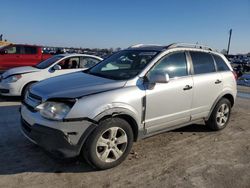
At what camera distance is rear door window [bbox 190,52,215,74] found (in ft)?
16.6

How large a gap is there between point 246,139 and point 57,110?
384 centimetres

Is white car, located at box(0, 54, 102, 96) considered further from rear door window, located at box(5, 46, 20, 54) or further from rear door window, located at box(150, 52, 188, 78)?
rear door window, located at box(5, 46, 20, 54)

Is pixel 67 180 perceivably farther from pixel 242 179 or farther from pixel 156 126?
pixel 242 179

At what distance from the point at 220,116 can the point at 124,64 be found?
2.38 metres

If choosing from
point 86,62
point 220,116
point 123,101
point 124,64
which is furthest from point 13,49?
point 123,101

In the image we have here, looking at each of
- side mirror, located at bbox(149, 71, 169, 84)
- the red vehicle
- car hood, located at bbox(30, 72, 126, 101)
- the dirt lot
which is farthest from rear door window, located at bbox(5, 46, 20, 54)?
side mirror, located at bbox(149, 71, 169, 84)

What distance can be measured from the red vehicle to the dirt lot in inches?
321

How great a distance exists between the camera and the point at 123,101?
149 inches

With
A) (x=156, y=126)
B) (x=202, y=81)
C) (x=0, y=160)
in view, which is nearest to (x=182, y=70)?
(x=202, y=81)

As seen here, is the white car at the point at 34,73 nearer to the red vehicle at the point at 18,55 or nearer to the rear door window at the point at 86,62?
the rear door window at the point at 86,62

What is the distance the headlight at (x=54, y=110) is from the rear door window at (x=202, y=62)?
263 centimetres

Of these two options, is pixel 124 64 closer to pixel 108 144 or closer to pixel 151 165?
pixel 108 144

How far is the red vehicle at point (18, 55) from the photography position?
1264 centimetres

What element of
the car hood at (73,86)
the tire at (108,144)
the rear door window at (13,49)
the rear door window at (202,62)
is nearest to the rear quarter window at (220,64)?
the rear door window at (202,62)
